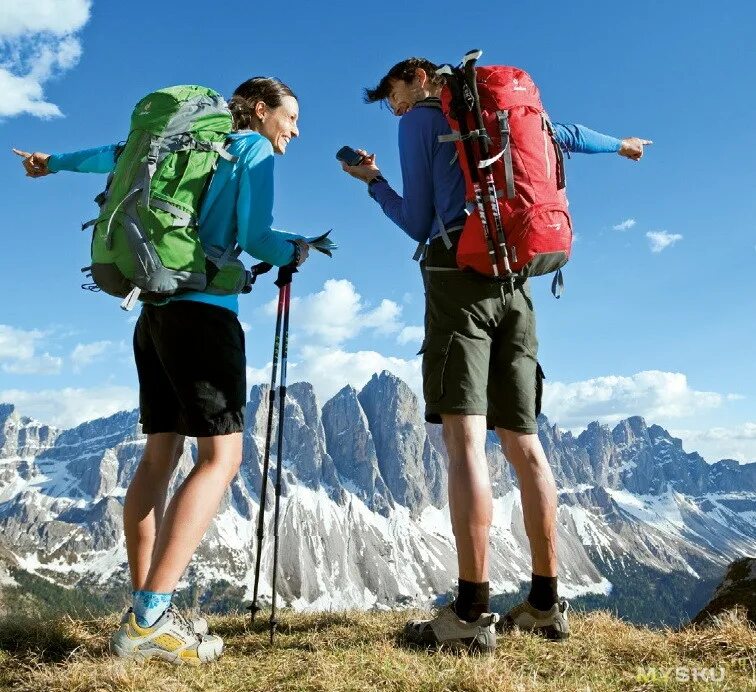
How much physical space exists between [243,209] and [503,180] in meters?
2.01

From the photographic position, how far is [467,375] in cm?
463

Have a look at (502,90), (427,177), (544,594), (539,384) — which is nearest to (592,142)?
(502,90)

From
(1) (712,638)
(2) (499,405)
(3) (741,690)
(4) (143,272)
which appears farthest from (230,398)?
(1) (712,638)

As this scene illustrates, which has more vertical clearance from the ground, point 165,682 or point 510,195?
point 510,195

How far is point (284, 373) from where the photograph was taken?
6262 mm

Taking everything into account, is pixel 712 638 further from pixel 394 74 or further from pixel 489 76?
pixel 394 74

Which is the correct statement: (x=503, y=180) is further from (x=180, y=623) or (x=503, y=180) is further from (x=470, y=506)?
(x=180, y=623)

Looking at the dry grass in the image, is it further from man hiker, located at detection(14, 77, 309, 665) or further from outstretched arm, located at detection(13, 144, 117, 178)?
outstretched arm, located at detection(13, 144, 117, 178)

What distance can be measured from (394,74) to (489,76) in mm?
1166

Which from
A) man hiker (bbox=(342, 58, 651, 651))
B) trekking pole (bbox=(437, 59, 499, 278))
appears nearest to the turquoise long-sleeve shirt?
man hiker (bbox=(342, 58, 651, 651))

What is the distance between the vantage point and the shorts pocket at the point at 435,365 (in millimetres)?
4664

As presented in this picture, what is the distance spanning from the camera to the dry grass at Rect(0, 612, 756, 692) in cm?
357

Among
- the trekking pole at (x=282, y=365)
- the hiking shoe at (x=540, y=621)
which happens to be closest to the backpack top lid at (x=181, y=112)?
the trekking pole at (x=282, y=365)

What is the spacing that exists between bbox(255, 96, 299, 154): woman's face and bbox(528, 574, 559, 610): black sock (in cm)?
445
